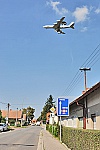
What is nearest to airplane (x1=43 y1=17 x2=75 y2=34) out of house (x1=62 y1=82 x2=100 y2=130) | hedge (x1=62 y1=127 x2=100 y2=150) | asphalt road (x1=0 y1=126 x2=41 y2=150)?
hedge (x1=62 y1=127 x2=100 y2=150)

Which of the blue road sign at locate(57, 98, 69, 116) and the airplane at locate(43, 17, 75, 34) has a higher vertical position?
the airplane at locate(43, 17, 75, 34)

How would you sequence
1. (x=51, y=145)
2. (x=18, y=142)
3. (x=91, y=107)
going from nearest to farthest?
(x=91, y=107) → (x=51, y=145) → (x=18, y=142)

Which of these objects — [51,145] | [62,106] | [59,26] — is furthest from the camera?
[62,106]

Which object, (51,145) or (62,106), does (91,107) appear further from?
(51,145)

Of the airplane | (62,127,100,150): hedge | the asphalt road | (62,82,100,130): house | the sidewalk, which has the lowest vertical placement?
the asphalt road

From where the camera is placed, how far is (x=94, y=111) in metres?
14.8

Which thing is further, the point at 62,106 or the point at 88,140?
the point at 62,106

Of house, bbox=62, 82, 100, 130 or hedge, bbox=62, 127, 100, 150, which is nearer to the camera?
hedge, bbox=62, 127, 100, 150

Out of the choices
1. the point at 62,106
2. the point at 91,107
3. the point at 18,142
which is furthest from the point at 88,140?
the point at 18,142

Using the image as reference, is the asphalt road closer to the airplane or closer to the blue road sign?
the blue road sign

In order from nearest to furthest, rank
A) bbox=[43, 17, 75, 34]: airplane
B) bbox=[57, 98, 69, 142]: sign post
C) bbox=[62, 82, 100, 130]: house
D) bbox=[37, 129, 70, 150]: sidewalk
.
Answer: bbox=[43, 17, 75, 34]: airplane
bbox=[62, 82, 100, 130]: house
bbox=[37, 129, 70, 150]: sidewalk
bbox=[57, 98, 69, 142]: sign post

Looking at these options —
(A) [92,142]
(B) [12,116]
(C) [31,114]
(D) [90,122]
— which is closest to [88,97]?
(D) [90,122]

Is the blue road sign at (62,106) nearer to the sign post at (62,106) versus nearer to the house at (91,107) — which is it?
the sign post at (62,106)

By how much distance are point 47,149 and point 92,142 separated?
7.18 metres
